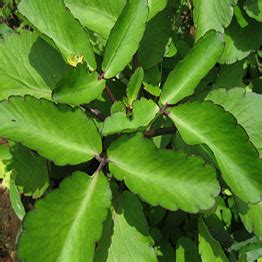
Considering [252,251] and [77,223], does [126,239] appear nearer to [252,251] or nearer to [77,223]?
[77,223]

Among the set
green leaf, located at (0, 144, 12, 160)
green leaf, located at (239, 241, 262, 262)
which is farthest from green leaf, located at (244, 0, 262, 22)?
green leaf, located at (0, 144, 12, 160)

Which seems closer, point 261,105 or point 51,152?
point 51,152

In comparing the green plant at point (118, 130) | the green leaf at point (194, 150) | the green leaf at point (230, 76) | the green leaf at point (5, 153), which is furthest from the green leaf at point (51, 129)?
the green leaf at point (230, 76)

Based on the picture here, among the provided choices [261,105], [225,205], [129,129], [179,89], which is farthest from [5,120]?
[225,205]

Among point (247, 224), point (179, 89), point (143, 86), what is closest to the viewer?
point (179, 89)

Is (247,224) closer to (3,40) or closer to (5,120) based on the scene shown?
(5,120)

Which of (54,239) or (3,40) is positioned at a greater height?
(3,40)

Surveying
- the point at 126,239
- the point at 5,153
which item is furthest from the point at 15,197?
the point at 126,239
